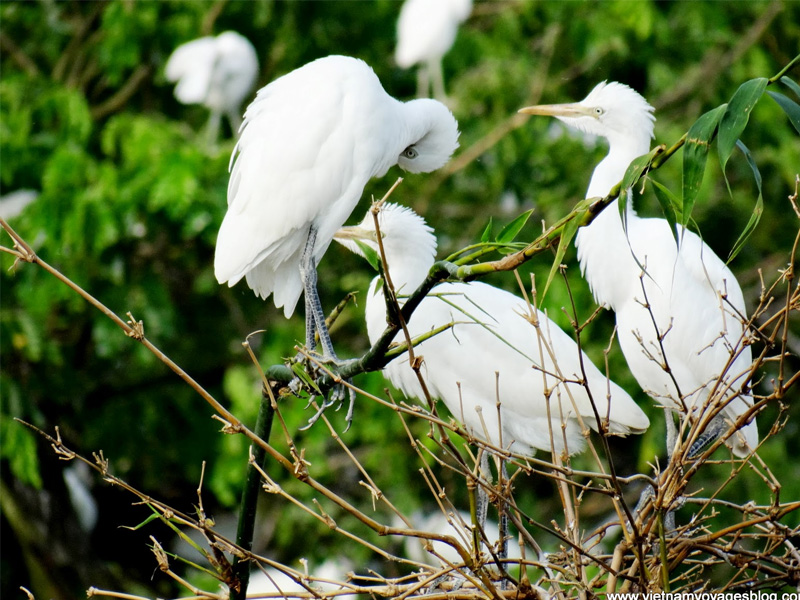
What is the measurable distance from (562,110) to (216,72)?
11.0 ft

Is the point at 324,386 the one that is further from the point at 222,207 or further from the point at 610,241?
the point at 222,207

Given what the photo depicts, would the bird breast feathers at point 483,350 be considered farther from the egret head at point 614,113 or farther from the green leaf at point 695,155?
the green leaf at point 695,155

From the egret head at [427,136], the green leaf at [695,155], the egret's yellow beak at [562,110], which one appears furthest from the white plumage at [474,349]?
the green leaf at [695,155]

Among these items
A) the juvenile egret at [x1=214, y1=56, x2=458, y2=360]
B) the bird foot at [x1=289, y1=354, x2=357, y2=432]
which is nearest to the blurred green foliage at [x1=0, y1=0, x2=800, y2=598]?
the juvenile egret at [x1=214, y1=56, x2=458, y2=360]

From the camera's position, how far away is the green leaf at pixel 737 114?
121 centimetres

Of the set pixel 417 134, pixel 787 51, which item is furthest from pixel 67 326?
pixel 787 51

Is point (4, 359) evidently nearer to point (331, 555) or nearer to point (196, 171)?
point (196, 171)

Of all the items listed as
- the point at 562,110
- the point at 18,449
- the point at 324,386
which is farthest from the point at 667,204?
the point at 18,449

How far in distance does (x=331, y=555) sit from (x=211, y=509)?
123 centimetres

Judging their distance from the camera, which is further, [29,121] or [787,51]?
[787,51]

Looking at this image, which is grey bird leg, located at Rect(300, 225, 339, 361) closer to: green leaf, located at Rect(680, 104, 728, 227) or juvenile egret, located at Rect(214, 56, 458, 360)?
juvenile egret, located at Rect(214, 56, 458, 360)

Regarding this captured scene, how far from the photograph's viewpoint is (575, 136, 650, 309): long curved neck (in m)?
2.78

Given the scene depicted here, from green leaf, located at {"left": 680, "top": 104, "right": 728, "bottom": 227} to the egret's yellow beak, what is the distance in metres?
1.63

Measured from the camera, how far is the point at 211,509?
20.6 feet
